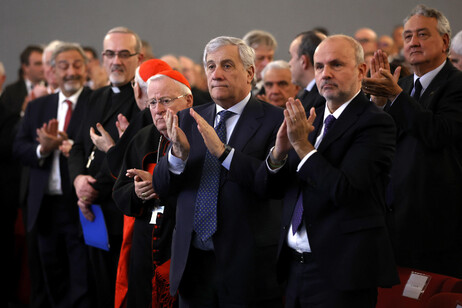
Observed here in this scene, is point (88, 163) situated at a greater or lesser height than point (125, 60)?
lesser

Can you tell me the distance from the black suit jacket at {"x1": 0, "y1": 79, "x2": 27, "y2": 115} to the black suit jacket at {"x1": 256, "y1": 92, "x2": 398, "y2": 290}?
198 inches

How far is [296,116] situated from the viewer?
8.18ft

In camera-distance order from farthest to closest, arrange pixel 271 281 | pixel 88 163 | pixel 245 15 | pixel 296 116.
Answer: pixel 245 15 → pixel 88 163 → pixel 271 281 → pixel 296 116

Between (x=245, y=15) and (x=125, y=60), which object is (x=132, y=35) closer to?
(x=125, y=60)

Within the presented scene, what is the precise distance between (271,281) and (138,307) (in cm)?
95

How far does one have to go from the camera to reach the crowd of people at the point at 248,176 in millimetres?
2508

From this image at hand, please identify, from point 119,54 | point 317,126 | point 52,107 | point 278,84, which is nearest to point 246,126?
point 317,126

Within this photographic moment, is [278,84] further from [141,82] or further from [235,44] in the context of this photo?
[235,44]

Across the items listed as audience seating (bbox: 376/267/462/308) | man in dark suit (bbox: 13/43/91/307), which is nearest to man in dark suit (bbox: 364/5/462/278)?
audience seating (bbox: 376/267/462/308)

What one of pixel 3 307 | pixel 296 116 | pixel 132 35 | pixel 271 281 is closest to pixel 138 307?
pixel 271 281

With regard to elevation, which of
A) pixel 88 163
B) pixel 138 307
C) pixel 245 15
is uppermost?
pixel 245 15

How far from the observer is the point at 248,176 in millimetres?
2730

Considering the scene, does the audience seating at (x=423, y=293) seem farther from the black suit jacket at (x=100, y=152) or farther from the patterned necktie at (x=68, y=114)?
the patterned necktie at (x=68, y=114)

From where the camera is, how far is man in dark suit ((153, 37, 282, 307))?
110 inches
